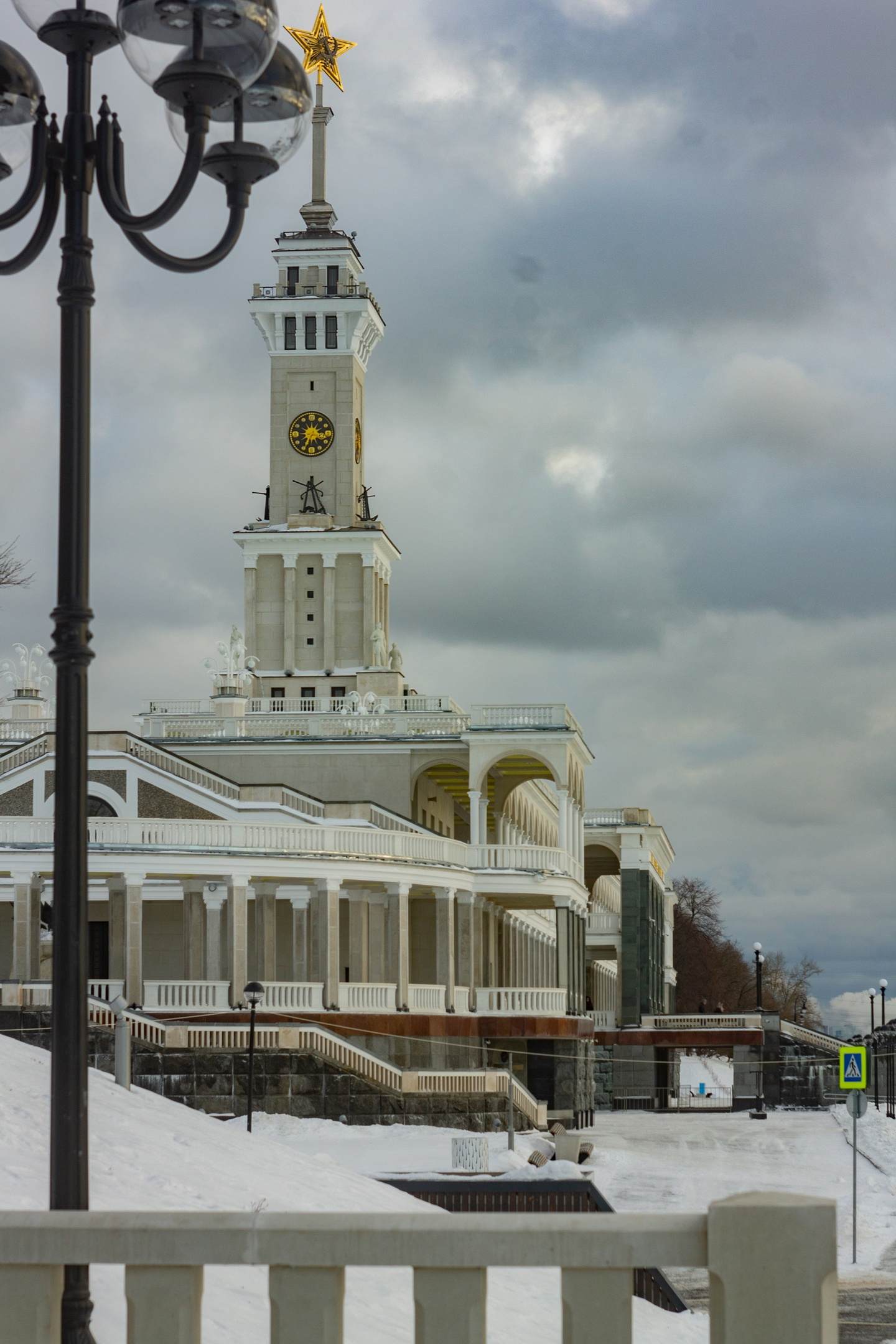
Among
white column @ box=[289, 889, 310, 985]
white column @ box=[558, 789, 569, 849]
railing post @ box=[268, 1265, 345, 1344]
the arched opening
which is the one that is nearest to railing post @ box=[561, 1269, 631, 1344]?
railing post @ box=[268, 1265, 345, 1344]

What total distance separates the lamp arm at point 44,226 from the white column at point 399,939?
138ft

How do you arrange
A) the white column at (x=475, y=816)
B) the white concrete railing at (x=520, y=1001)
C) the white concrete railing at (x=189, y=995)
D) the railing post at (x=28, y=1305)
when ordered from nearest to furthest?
the railing post at (x=28, y=1305), the white concrete railing at (x=189, y=995), the white concrete railing at (x=520, y=1001), the white column at (x=475, y=816)

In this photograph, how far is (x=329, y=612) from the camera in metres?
92.1

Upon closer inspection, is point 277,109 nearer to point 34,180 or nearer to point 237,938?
point 34,180

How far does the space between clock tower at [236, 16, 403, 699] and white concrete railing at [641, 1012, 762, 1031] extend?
905 inches

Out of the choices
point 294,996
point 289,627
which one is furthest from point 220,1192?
point 289,627

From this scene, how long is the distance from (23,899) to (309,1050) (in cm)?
941

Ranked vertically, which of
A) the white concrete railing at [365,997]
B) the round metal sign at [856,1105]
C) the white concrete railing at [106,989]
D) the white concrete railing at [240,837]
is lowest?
the round metal sign at [856,1105]

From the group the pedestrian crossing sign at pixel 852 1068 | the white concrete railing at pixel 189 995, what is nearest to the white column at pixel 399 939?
the white concrete railing at pixel 189 995

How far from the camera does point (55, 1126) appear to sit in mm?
8336

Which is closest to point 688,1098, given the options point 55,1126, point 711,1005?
point 711,1005

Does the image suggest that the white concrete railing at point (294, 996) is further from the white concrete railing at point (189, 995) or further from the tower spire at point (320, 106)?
the tower spire at point (320, 106)

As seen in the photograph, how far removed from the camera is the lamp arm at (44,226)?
9.35m

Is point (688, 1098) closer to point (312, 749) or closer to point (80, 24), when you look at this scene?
point (312, 749)
